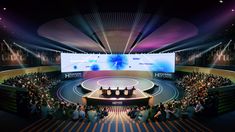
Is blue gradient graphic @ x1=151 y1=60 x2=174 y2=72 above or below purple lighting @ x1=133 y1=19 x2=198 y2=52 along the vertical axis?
below

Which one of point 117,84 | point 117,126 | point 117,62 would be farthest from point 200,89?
point 117,62

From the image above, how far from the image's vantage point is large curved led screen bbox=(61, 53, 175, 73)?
20.4 metres

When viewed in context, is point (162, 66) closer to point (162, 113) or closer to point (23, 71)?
point (162, 113)

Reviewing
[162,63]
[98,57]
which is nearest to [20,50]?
[98,57]

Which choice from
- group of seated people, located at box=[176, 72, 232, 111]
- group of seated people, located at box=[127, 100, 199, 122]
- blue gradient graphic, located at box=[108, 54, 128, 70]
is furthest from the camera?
→ blue gradient graphic, located at box=[108, 54, 128, 70]

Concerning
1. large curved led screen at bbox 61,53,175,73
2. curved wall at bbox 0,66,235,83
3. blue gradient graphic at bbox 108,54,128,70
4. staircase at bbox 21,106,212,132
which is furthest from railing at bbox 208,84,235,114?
blue gradient graphic at bbox 108,54,128,70

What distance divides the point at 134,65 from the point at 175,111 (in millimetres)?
15497

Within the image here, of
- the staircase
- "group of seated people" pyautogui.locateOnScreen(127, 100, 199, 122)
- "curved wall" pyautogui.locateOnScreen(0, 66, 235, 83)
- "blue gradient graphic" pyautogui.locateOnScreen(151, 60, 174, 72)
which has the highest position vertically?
"blue gradient graphic" pyautogui.locateOnScreen(151, 60, 174, 72)

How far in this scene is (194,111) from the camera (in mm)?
7672

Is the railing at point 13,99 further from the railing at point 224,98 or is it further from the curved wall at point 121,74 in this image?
the curved wall at point 121,74

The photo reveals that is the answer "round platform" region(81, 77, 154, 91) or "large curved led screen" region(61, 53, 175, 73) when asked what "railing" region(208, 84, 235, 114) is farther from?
"large curved led screen" region(61, 53, 175, 73)

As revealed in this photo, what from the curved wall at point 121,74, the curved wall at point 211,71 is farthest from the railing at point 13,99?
the curved wall at point 121,74

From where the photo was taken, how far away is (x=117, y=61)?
23203 millimetres

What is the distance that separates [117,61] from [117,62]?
0.14 meters
